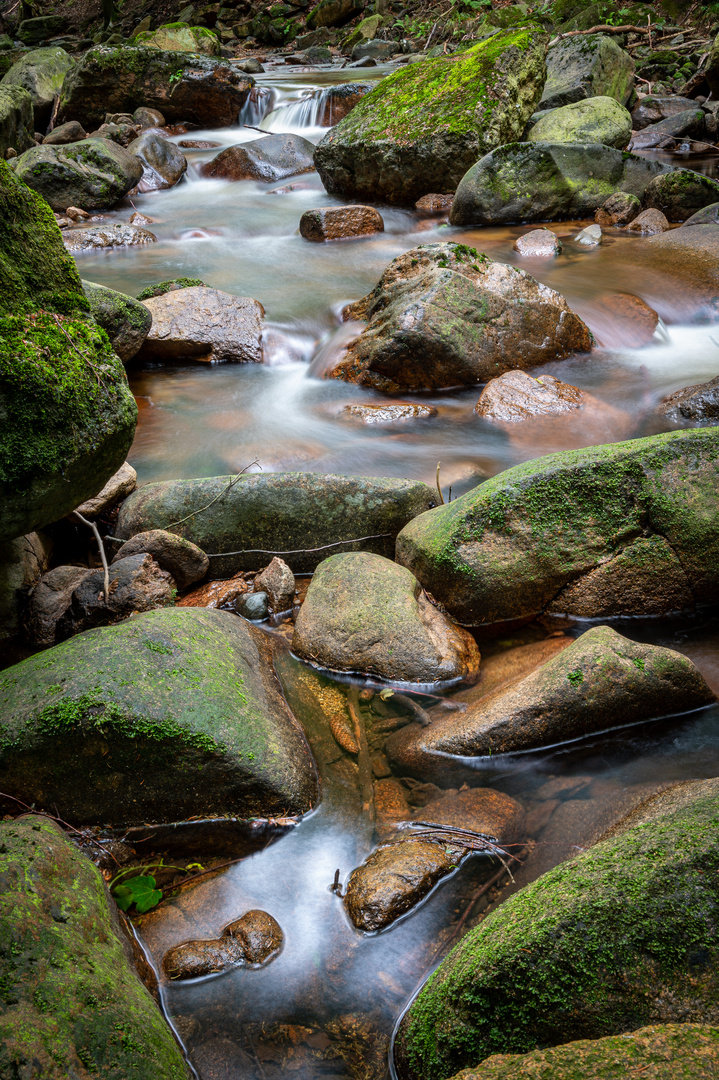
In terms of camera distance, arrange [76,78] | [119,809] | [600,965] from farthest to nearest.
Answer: [76,78] < [119,809] < [600,965]

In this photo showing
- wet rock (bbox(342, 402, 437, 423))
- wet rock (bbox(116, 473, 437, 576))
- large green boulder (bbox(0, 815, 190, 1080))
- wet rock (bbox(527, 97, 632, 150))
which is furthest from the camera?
wet rock (bbox(527, 97, 632, 150))

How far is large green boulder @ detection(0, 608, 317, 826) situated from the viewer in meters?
2.50

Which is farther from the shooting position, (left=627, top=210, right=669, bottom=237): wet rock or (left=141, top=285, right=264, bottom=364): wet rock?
(left=627, top=210, right=669, bottom=237): wet rock

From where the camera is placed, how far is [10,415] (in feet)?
7.75

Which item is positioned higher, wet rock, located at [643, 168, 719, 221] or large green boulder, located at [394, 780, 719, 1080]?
wet rock, located at [643, 168, 719, 221]

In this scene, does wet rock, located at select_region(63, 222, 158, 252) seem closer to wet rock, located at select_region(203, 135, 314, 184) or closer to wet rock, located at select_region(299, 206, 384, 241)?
wet rock, located at select_region(299, 206, 384, 241)

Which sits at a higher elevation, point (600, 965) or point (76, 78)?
point (76, 78)

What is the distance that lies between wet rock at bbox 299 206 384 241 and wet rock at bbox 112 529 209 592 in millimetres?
7478

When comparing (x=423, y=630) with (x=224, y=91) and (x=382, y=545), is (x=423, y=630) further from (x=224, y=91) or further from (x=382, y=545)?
(x=224, y=91)

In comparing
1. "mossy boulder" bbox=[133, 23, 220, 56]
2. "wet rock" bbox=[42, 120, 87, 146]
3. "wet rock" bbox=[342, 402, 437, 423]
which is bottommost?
"wet rock" bbox=[342, 402, 437, 423]

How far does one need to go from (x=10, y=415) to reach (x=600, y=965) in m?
2.40

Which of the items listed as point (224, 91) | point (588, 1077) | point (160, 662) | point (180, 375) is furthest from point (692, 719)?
point (224, 91)

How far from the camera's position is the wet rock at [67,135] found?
13.9 metres

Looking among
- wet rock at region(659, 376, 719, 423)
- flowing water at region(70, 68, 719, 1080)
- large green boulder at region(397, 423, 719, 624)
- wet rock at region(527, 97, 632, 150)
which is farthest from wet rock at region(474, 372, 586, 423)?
wet rock at region(527, 97, 632, 150)
